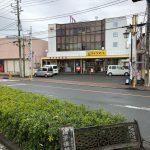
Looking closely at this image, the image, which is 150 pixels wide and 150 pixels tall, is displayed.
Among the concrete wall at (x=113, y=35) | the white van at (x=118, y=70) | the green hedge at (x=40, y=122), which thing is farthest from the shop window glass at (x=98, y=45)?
the green hedge at (x=40, y=122)

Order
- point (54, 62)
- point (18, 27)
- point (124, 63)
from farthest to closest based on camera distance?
point (54, 62), point (124, 63), point (18, 27)

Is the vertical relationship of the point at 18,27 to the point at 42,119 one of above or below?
above

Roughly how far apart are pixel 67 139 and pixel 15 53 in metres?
54.0

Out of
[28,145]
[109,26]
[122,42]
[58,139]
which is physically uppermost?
[109,26]

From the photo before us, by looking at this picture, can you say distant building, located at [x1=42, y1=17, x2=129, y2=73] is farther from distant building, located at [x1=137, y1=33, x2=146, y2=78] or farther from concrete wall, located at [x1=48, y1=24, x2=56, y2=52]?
distant building, located at [x1=137, y1=33, x2=146, y2=78]

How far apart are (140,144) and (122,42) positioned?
46.6 metres

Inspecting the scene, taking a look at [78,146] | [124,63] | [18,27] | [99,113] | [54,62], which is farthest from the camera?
[54,62]

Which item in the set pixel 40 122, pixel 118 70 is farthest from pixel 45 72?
pixel 40 122

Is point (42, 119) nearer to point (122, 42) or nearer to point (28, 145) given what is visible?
point (28, 145)

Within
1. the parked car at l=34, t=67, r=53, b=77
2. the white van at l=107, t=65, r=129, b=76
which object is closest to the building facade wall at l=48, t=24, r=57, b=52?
the parked car at l=34, t=67, r=53, b=77

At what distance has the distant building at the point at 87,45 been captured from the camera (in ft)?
163

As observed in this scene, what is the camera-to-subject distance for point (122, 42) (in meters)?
49.9

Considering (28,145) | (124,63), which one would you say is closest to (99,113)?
(28,145)

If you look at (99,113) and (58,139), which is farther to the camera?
(99,113)
